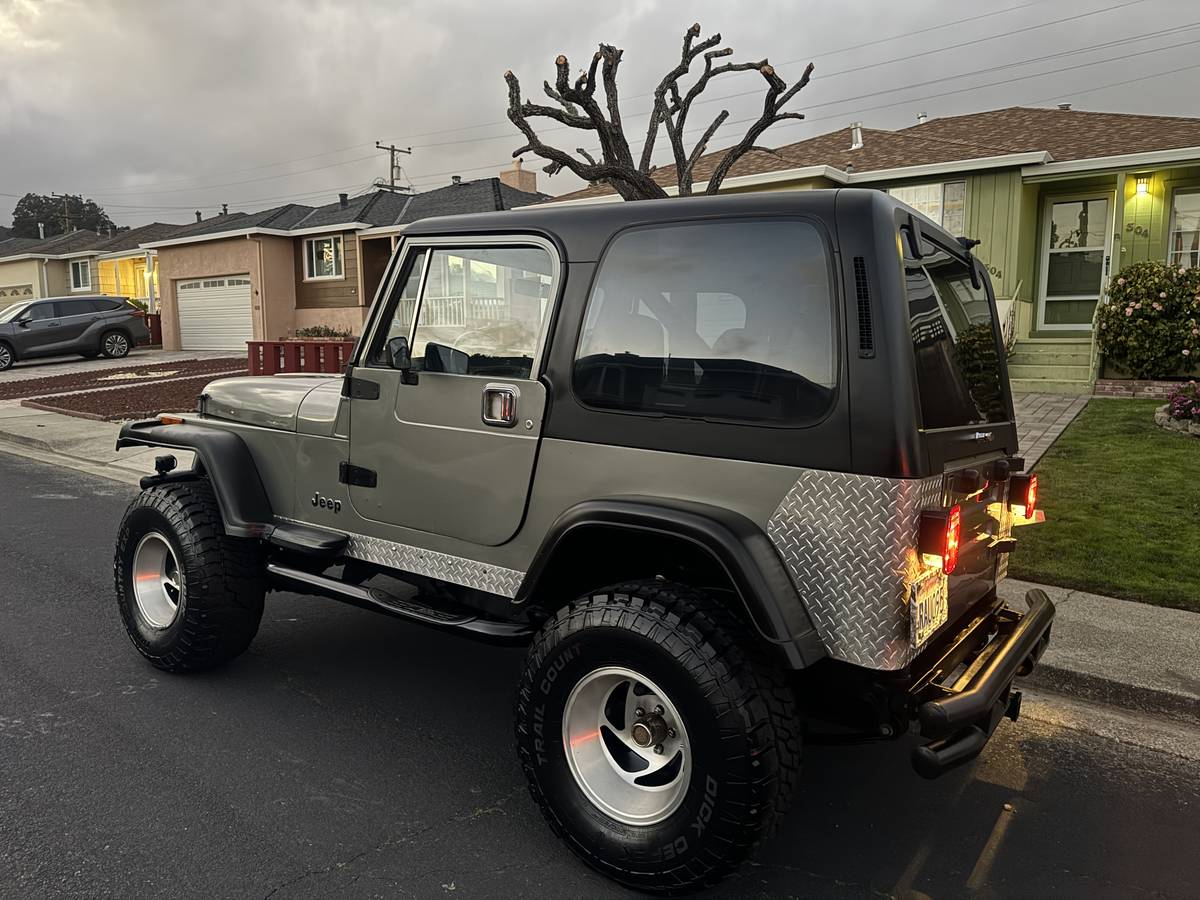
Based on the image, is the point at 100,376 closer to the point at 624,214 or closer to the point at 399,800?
the point at 399,800

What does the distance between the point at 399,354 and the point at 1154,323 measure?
41.4 feet

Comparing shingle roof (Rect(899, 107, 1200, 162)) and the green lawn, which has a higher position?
shingle roof (Rect(899, 107, 1200, 162))

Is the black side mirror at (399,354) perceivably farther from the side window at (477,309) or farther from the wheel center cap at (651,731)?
the wheel center cap at (651,731)

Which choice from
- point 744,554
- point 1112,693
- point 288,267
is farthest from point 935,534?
point 288,267

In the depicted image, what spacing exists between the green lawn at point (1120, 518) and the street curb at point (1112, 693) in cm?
144

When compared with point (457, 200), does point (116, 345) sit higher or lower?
lower

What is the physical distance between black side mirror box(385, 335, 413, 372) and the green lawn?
4.29m

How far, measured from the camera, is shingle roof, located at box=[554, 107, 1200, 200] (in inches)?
597

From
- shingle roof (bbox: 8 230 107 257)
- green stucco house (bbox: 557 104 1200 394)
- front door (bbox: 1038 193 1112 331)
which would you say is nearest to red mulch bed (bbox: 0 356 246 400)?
green stucco house (bbox: 557 104 1200 394)

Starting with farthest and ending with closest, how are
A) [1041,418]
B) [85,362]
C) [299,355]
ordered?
1. [85,362]
2. [299,355]
3. [1041,418]

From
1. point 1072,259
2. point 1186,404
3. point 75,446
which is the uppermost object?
point 1072,259

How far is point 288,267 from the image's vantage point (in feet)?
92.6

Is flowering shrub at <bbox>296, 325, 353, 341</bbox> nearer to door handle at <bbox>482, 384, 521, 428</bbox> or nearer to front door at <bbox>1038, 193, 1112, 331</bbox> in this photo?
front door at <bbox>1038, 193, 1112, 331</bbox>

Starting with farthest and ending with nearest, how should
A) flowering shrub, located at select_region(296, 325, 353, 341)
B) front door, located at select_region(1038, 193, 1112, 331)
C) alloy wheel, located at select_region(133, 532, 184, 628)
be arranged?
flowering shrub, located at select_region(296, 325, 353, 341)
front door, located at select_region(1038, 193, 1112, 331)
alloy wheel, located at select_region(133, 532, 184, 628)
